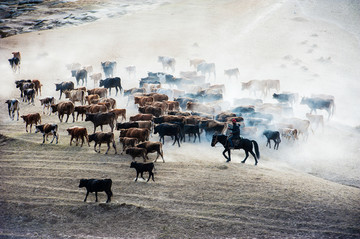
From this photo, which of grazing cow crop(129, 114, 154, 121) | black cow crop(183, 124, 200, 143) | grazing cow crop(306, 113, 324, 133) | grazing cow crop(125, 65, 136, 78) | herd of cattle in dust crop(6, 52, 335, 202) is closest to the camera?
herd of cattle in dust crop(6, 52, 335, 202)

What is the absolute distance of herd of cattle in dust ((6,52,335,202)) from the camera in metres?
17.3

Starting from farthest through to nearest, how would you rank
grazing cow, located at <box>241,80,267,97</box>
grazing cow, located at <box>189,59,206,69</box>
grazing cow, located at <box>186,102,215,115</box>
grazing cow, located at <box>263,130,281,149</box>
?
grazing cow, located at <box>189,59,206,69</box>, grazing cow, located at <box>241,80,267,97</box>, grazing cow, located at <box>186,102,215,115</box>, grazing cow, located at <box>263,130,281,149</box>

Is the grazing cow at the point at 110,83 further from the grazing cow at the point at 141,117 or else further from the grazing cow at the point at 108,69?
the grazing cow at the point at 141,117

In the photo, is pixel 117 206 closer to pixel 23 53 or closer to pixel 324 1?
pixel 23 53

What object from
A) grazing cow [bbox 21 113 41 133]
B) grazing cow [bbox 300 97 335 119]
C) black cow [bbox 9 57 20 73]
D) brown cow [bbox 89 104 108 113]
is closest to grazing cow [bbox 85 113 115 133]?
brown cow [bbox 89 104 108 113]

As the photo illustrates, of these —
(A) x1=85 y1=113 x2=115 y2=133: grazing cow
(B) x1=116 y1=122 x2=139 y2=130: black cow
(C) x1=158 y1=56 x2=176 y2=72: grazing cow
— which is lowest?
(B) x1=116 y1=122 x2=139 y2=130: black cow

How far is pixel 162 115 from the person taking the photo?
22.3m

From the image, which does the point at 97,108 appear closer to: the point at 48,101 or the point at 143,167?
the point at 48,101

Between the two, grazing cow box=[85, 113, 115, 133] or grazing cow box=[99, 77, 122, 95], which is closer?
grazing cow box=[85, 113, 115, 133]

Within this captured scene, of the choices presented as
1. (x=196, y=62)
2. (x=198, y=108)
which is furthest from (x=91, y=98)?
(x=196, y=62)

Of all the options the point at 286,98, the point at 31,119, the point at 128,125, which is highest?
the point at 286,98

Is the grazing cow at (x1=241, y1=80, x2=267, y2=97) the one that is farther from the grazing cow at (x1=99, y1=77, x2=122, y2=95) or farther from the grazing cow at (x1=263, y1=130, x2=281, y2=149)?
the grazing cow at (x1=263, y1=130, x2=281, y2=149)

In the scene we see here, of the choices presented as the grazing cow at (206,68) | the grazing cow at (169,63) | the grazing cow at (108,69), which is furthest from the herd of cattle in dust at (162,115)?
the grazing cow at (169,63)

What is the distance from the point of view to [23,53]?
43.0 m
